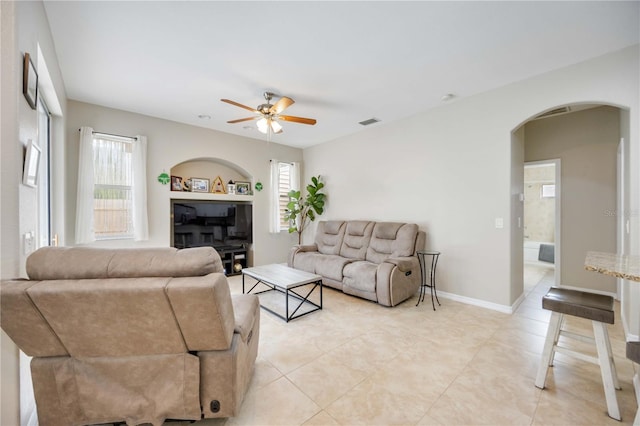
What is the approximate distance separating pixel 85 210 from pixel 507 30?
5201 mm

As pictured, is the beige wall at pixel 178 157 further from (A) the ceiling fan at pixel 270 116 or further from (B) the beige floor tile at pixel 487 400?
(B) the beige floor tile at pixel 487 400

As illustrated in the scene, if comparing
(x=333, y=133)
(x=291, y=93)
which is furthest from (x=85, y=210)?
(x=333, y=133)

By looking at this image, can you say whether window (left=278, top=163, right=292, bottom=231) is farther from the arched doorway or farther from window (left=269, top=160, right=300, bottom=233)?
the arched doorway

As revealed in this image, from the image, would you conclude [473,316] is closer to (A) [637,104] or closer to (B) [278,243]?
(A) [637,104]

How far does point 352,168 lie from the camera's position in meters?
5.04

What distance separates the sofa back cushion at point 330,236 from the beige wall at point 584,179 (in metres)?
3.43

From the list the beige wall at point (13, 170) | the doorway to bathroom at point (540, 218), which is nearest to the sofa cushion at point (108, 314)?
the beige wall at point (13, 170)

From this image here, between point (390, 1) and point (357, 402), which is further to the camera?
point (390, 1)

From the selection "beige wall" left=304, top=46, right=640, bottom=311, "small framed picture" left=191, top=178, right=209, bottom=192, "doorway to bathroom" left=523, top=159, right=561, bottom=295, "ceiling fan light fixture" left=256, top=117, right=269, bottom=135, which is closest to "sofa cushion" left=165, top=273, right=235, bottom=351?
"ceiling fan light fixture" left=256, top=117, right=269, bottom=135

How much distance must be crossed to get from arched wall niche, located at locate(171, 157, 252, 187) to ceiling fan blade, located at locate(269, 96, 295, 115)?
7.09 ft

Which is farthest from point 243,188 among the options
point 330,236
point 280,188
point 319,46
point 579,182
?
point 579,182

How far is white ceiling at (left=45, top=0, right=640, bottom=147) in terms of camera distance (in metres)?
1.96

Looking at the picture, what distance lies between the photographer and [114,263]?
4.00 ft

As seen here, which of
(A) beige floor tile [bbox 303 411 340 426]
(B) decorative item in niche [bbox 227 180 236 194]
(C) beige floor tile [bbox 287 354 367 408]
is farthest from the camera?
(B) decorative item in niche [bbox 227 180 236 194]
